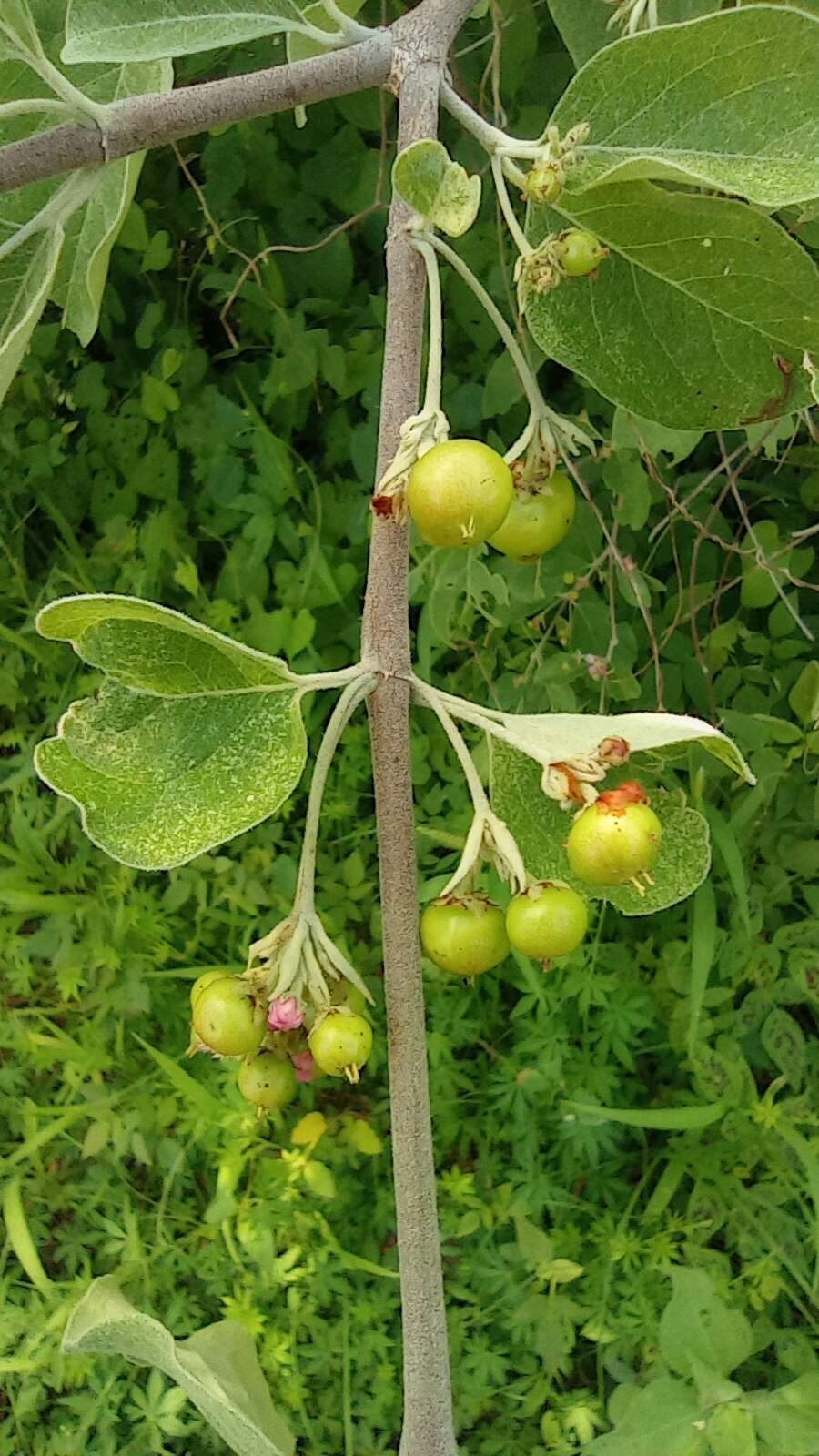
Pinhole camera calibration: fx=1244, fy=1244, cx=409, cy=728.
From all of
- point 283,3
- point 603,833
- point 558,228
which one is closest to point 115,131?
point 283,3

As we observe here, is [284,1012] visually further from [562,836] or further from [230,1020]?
[562,836]

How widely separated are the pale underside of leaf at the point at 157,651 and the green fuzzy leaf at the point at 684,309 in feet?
0.78

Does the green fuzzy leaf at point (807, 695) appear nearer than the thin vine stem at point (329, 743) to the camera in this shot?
No

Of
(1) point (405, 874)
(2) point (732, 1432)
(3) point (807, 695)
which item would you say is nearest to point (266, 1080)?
(1) point (405, 874)

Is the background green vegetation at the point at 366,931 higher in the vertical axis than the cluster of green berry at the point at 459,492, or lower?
lower

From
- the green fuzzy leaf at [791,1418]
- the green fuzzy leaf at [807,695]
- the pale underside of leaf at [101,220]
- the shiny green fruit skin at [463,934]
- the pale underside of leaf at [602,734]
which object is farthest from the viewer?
the green fuzzy leaf at [807,695]

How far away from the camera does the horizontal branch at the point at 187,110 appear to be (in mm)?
592

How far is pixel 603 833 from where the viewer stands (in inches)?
19.1

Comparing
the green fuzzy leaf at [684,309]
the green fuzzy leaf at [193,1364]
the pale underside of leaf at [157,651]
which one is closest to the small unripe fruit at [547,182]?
the green fuzzy leaf at [684,309]

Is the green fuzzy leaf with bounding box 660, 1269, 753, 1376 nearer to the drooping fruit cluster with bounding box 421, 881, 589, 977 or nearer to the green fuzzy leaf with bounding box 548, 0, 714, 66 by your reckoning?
the drooping fruit cluster with bounding box 421, 881, 589, 977

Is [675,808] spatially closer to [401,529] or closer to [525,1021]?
[401,529]

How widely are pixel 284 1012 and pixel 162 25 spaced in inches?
19.0

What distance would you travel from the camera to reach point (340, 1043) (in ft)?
1.89

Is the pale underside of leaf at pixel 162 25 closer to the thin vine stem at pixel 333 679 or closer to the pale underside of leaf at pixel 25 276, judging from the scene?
the pale underside of leaf at pixel 25 276
